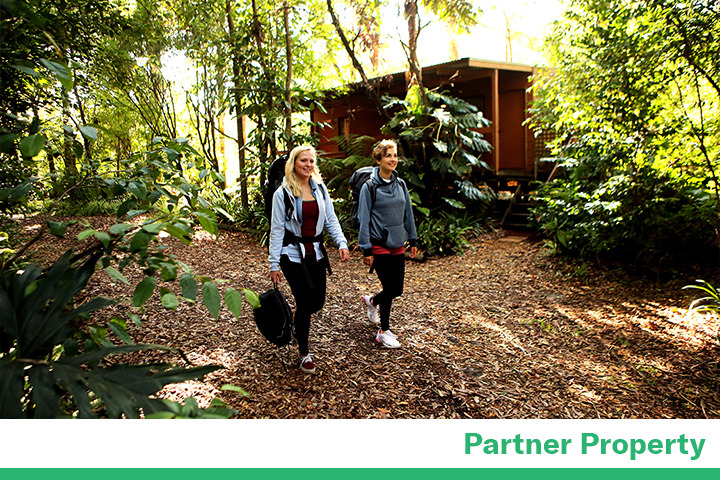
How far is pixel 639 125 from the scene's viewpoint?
5.30m

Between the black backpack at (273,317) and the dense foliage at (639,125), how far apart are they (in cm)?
481

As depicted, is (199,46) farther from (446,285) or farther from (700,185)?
(700,185)

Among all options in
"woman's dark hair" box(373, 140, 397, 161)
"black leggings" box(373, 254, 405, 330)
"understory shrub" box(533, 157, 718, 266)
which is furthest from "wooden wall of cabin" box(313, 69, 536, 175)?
"black leggings" box(373, 254, 405, 330)

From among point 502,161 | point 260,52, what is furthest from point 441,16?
point 502,161

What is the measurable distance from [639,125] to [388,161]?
3.65 meters

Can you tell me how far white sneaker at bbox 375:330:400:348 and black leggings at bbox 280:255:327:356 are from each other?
0.94 meters

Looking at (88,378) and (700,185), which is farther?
(700,185)

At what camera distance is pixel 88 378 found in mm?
1381

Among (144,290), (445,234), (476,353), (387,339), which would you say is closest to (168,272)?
(144,290)

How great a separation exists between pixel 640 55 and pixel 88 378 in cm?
610

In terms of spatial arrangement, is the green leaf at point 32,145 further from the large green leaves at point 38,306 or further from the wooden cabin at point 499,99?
the wooden cabin at point 499,99

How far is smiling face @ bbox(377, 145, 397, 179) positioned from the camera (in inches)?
155

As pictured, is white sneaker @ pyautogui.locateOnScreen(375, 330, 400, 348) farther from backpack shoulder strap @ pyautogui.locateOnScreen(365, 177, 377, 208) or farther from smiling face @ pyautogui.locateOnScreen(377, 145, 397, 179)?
smiling face @ pyautogui.locateOnScreen(377, 145, 397, 179)

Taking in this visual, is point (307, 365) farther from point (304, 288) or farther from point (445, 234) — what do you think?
point (445, 234)
